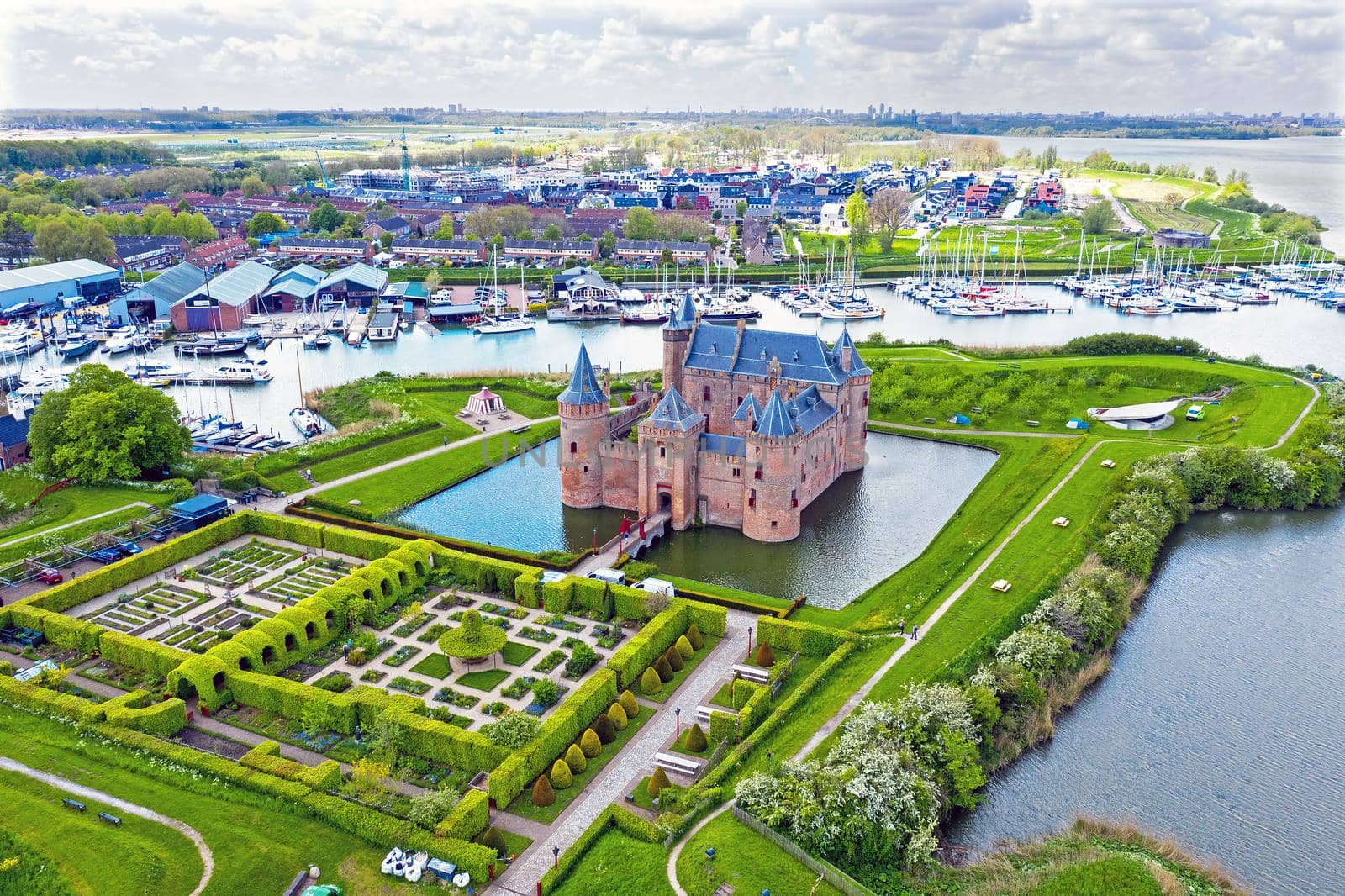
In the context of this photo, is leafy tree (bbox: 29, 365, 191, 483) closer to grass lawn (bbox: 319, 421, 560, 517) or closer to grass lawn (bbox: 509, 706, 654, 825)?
grass lawn (bbox: 319, 421, 560, 517)

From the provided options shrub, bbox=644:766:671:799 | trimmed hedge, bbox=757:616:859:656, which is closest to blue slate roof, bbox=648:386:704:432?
trimmed hedge, bbox=757:616:859:656

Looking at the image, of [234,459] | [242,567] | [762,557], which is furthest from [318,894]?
[234,459]

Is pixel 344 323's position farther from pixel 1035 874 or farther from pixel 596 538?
pixel 1035 874

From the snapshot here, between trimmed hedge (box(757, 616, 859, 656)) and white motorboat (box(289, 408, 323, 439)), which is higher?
white motorboat (box(289, 408, 323, 439))

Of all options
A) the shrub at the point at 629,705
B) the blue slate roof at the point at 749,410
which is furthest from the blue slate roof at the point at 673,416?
the shrub at the point at 629,705

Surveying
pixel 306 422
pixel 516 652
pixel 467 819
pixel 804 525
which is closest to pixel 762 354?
pixel 804 525

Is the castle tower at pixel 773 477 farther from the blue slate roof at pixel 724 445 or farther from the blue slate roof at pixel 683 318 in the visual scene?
the blue slate roof at pixel 683 318
